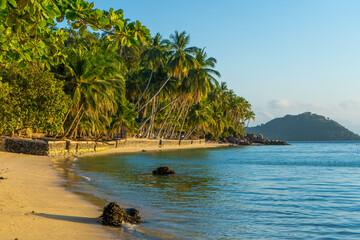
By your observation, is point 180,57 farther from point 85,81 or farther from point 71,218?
point 71,218

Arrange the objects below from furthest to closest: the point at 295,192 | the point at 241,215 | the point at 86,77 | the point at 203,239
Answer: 1. the point at 86,77
2. the point at 295,192
3. the point at 241,215
4. the point at 203,239

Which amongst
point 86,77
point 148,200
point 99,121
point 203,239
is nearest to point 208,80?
point 99,121

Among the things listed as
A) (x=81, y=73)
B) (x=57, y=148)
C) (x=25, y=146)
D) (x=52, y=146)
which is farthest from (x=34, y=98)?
(x=81, y=73)

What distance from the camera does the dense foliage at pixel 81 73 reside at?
430 centimetres

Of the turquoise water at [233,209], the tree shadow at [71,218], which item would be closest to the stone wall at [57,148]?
the turquoise water at [233,209]

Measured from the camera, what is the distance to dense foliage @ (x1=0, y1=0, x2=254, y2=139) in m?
4.30

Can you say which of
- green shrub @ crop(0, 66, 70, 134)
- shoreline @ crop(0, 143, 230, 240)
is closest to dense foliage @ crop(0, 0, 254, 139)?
green shrub @ crop(0, 66, 70, 134)

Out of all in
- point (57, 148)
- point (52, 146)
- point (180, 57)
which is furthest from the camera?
point (180, 57)

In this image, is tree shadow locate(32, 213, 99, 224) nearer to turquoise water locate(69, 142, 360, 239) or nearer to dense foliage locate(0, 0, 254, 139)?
turquoise water locate(69, 142, 360, 239)

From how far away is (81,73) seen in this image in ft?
103

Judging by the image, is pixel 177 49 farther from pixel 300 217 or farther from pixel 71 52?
pixel 300 217

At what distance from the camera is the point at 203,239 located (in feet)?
21.7

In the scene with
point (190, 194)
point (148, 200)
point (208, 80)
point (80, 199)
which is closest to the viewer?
point (80, 199)

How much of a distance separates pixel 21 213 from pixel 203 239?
393 centimetres
